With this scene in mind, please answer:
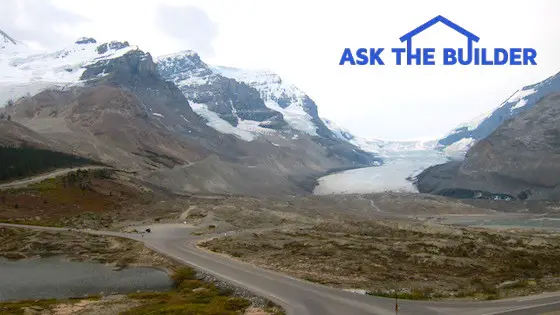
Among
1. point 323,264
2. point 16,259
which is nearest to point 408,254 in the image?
point 323,264

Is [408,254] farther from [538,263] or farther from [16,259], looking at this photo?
[16,259]

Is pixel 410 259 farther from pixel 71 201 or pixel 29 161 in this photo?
pixel 29 161

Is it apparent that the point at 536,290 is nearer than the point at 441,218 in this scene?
Yes

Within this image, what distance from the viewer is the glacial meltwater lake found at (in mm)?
59906

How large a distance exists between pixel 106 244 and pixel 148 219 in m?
35.7

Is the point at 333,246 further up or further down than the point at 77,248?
further up

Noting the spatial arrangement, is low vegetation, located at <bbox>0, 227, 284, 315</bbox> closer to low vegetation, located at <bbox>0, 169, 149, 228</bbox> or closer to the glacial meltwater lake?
the glacial meltwater lake

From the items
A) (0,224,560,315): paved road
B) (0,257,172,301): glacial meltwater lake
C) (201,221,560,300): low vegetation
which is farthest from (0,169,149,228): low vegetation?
(0,224,560,315): paved road

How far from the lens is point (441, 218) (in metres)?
196

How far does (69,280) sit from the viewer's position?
66000mm

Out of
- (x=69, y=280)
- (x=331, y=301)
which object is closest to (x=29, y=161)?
(x=69, y=280)

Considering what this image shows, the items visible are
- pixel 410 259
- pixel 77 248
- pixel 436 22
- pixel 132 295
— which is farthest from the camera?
pixel 436 22

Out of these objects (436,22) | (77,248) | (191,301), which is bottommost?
(77,248)

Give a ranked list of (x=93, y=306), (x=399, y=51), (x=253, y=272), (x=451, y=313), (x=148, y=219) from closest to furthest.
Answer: (x=451, y=313)
(x=93, y=306)
(x=253, y=272)
(x=399, y=51)
(x=148, y=219)
